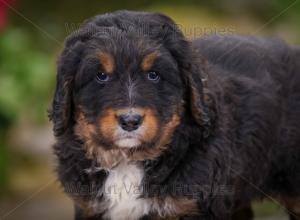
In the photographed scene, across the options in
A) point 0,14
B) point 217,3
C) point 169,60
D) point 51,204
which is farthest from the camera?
point 217,3

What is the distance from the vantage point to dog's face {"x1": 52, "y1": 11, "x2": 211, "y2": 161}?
5867 mm

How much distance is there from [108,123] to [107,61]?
0.45m

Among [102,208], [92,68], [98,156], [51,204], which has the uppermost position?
[92,68]

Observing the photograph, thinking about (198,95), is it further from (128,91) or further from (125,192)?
(125,192)

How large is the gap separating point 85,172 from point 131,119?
862 millimetres

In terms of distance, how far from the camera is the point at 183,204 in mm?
6246

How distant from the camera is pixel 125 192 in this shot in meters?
6.29

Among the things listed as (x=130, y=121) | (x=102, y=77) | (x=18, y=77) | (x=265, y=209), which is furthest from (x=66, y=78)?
(x=265, y=209)

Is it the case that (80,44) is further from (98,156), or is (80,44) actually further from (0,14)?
(0,14)

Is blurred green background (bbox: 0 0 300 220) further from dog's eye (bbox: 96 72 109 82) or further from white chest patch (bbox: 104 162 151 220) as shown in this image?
dog's eye (bbox: 96 72 109 82)

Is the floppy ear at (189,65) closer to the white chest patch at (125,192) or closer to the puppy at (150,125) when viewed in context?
the puppy at (150,125)

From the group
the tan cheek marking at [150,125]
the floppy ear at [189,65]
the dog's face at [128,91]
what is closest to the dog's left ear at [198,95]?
the floppy ear at [189,65]

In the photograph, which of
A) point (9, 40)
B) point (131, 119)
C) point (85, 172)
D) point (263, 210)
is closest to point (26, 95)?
point (9, 40)

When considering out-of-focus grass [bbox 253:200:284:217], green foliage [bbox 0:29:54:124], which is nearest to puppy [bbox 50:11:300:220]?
out-of-focus grass [bbox 253:200:284:217]
